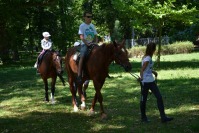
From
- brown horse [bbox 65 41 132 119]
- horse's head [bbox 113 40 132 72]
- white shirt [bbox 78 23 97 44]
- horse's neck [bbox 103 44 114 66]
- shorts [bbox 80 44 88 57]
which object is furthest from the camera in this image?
white shirt [bbox 78 23 97 44]

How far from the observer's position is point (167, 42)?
48.9 metres

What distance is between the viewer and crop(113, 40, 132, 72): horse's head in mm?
9008

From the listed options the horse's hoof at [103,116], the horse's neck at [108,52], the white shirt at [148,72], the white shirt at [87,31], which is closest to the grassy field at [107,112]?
the horse's hoof at [103,116]

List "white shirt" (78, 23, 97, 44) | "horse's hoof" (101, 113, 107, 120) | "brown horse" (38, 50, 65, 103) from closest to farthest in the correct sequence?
"horse's hoof" (101, 113, 107, 120)
"white shirt" (78, 23, 97, 44)
"brown horse" (38, 50, 65, 103)

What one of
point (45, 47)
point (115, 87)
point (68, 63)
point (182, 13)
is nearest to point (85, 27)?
point (68, 63)

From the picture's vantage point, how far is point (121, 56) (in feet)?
29.9

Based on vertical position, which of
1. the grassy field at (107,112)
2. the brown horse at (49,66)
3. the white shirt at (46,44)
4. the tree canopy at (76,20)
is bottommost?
the grassy field at (107,112)

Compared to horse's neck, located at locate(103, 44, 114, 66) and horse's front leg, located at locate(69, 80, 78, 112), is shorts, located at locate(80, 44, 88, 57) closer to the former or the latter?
horse's neck, located at locate(103, 44, 114, 66)

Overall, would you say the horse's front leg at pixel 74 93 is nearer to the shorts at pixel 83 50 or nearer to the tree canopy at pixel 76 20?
the shorts at pixel 83 50

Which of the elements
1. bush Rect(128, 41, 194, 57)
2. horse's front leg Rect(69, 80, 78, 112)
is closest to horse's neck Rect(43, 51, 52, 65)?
horse's front leg Rect(69, 80, 78, 112)

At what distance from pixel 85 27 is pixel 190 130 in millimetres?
4472

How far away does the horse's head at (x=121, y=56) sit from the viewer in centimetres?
901

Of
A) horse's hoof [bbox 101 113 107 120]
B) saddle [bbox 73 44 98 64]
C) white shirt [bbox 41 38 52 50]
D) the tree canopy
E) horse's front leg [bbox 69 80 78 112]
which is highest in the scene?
the tree canopy

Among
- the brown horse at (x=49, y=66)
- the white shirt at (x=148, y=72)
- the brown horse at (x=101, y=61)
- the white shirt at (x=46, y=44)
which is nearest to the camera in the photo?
the white shirt at (x=148, y=72)
